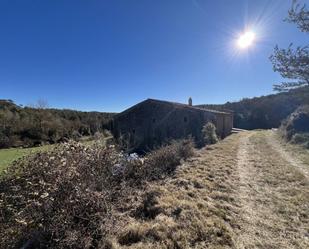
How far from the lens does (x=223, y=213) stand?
5.14 meters

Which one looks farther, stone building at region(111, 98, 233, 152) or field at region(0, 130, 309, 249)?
stone building at region(111, 98, 233, 152)

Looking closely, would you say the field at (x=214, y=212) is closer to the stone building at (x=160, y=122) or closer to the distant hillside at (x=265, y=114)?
the stone building at (x=160, y=122)

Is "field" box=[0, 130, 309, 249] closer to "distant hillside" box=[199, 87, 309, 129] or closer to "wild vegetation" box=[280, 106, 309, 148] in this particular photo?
"wild vegetation" box=[280, 106, 309, 148]

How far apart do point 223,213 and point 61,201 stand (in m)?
3.50

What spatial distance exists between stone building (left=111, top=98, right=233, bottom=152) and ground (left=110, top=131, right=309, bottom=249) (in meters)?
12.1

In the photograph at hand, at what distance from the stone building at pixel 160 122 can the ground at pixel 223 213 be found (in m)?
12.1

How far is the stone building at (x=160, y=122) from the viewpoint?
2086 centimetres

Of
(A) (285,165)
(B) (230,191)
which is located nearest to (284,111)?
(A) (285,165)

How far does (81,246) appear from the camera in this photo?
3.61m

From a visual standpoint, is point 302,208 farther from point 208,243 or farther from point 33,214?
point 33,214

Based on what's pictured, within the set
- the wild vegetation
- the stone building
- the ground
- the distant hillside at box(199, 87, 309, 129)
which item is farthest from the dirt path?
the distant hillside at box(199, 87, 309, 129)

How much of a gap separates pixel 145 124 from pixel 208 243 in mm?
19172

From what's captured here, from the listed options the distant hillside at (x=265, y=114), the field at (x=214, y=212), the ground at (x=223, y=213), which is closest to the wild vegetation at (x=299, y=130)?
the ground at (x=223, y=213)

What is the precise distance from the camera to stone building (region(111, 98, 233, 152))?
2086 centimetres
